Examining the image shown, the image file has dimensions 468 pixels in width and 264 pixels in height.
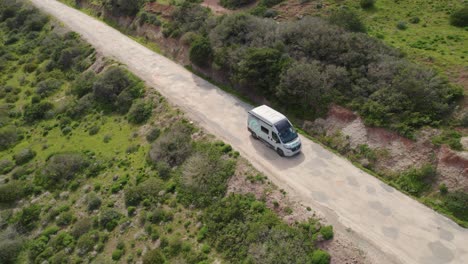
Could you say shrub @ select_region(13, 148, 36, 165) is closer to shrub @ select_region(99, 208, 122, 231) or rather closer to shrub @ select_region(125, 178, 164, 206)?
shrub @ select_region(99, 208, 122, 231)

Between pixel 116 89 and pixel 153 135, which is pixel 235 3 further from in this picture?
pixel 153 135

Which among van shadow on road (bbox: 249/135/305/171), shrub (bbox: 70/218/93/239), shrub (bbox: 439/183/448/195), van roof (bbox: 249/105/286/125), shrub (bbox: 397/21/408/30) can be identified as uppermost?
shrub (bbox: 397/21/408/30)

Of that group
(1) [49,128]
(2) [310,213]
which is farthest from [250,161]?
(1) [49,128]

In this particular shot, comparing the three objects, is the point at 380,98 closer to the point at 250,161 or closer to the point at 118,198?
the point at 250,161

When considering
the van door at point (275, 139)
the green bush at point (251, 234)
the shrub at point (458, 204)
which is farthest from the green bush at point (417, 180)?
the van door at point (275, 139)

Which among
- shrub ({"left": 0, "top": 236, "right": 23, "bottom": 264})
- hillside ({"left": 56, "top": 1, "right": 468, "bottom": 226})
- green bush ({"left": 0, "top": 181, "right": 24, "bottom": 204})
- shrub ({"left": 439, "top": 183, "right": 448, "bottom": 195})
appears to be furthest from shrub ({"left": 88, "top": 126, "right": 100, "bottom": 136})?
shrub ({"left": 439, "top": 183, "right": 448, "bottom": 195})
